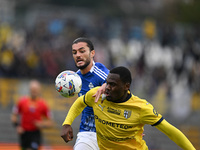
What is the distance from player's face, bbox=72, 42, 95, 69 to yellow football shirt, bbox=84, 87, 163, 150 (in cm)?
76

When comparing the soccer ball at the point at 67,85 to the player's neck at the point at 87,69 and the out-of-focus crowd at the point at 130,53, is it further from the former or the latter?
the out-of-focus crowd at the point at 130,53

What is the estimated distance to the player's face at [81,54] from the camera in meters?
6.44

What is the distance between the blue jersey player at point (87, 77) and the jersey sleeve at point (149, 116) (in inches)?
48.5

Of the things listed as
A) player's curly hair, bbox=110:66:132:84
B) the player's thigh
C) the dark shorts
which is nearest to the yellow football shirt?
player's curly hair, bbox=110:66:132:84

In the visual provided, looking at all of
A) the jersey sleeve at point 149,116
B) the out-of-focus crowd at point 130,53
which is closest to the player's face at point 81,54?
the jersey sleeve at point 149,116

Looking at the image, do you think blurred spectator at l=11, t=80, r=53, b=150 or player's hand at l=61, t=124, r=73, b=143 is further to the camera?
blurred spectator at l=11, t=80, r=53, b=150

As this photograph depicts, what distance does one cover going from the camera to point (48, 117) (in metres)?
10.9

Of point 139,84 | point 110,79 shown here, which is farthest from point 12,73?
point 110,79

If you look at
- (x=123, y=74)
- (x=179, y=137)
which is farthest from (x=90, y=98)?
(x=179, y=137)

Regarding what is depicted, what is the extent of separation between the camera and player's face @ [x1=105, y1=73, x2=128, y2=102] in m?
5.43

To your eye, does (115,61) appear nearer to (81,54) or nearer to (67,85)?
(81,54)

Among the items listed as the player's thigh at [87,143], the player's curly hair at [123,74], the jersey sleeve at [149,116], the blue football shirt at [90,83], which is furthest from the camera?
the blue football shirt at [90,83]

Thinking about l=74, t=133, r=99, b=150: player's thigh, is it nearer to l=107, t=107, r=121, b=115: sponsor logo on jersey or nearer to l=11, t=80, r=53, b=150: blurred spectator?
l=107, t=107, r=121, b=115: sponsor logo on jersey

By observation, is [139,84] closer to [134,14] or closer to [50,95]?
[50,95]
